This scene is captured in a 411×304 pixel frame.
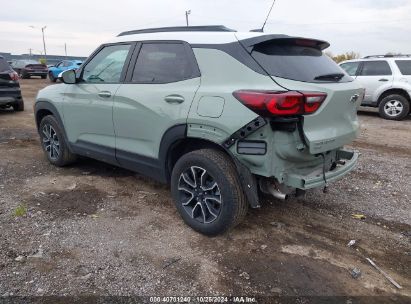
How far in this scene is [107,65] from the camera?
4406mm

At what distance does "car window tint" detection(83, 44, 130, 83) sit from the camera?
422cm

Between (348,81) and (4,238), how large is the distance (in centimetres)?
356

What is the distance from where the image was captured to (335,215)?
13.4 ft

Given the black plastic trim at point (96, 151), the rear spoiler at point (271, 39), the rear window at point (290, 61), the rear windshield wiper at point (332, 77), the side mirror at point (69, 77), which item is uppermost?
the rear spoiler at point (271, 39)

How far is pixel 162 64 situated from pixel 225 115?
108 centimetres

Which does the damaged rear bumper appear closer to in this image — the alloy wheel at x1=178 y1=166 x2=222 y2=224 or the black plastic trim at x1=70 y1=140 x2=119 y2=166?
the alloy wheel at x1=178 y1=166 x2=222 y2=224

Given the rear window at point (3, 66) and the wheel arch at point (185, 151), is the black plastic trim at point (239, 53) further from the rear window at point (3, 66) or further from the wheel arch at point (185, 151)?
the rear window at point (3, 66)

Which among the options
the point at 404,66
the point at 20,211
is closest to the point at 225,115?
the point at 20,211

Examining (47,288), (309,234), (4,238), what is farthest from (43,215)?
(309,234)

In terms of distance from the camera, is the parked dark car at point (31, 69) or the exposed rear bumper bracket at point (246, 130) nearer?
the exposed rear bumper bracket at point (246, 130)

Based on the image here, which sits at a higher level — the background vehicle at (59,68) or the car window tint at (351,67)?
the car window tint at (351,67)

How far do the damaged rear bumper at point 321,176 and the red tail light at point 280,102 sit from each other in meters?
0.55

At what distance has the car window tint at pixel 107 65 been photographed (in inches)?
166

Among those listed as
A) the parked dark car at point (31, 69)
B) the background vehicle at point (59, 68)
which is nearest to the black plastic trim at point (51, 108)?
the background vehicle at point (59, 68)
